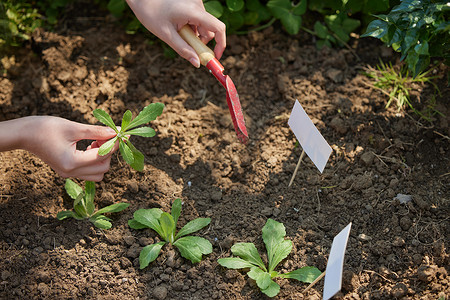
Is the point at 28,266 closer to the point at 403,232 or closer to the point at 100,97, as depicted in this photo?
the point at 100,97

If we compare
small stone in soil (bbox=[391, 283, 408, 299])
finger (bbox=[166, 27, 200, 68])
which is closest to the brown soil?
small stone in soil (bbox=[391, 283, 408, 299])

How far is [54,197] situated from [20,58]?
106cm

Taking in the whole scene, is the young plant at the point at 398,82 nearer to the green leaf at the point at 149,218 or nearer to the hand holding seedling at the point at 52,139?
the green leaf at the point at 149,218

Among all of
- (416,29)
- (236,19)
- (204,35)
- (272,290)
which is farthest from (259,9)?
(272,290)

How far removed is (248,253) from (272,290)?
0.20 meters

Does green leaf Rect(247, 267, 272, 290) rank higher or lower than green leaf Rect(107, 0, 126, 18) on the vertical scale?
lower

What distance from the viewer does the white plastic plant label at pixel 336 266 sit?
5.23ft

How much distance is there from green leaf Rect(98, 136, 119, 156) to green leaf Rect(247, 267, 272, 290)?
0.78 metres

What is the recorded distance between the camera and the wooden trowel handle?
1.95 meters

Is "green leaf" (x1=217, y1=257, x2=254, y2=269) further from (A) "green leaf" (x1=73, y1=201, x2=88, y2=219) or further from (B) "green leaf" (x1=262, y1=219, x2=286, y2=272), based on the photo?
→ (A) "green leaf" (x1=73, y1=201, x2=88, y2=219)

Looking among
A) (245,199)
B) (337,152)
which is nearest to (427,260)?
(337,152)

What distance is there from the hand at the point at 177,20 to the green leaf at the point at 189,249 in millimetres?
773

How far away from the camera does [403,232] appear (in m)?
2.06

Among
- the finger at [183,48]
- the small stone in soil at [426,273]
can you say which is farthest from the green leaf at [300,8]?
the small stone in soil at [426,273]
